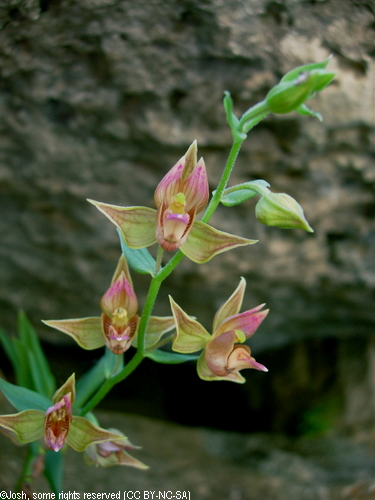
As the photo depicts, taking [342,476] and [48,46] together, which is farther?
[342,476]

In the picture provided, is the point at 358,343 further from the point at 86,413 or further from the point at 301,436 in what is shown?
the point at 86,413

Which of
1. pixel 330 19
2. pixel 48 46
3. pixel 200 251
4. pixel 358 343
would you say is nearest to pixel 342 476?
pixel 358 343

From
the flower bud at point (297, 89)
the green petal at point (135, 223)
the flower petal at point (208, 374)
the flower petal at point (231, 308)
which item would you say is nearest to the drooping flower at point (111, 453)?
the flower petal at point (208, 374)

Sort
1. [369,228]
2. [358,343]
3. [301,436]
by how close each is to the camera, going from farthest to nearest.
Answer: [358,343], [301,436], [369,228]

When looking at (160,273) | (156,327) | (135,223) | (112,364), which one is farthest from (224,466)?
(135,223)

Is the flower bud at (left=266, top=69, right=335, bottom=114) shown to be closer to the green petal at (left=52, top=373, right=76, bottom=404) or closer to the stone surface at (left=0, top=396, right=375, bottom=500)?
the green petal at (left=52, top=373, right=76, bottom=404)

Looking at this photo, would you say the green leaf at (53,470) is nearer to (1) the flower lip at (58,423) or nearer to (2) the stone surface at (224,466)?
(1) the flower lip at (58,423)

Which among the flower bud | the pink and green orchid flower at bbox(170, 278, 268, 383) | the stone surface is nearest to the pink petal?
the pink and green orchid flower at bbox(170, 278, 268, 383)
